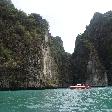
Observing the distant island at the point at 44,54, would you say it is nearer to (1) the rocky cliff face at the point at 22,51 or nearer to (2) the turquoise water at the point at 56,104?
(1) the rocky cliff face at the point at 22,51

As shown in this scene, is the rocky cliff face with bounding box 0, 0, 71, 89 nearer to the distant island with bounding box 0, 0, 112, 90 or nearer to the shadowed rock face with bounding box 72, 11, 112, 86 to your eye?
the distant island with bounding box 0, 0, 112, 90

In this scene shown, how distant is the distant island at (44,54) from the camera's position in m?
112

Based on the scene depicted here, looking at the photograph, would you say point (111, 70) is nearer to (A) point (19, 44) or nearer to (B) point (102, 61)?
(B) point (102, 61)

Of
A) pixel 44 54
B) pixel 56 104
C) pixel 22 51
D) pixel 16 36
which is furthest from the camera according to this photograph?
pixel 44 54

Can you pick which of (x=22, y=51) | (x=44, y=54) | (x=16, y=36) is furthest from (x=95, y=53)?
(x=22, y=51)

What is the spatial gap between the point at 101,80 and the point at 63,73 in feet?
61.3

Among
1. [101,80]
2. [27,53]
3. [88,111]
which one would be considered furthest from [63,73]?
[88,111]

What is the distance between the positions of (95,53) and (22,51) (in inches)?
2384

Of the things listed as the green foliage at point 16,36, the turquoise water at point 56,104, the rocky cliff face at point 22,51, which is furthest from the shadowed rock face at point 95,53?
the turquoise water at point 56,104

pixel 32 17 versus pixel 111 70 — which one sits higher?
pixel 32 17

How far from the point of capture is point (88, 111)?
36.6 meters

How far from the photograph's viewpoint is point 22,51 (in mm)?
118688

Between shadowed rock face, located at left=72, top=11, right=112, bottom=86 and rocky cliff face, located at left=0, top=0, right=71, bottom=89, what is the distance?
28.1 metres

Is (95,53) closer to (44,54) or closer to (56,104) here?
(44,54)
